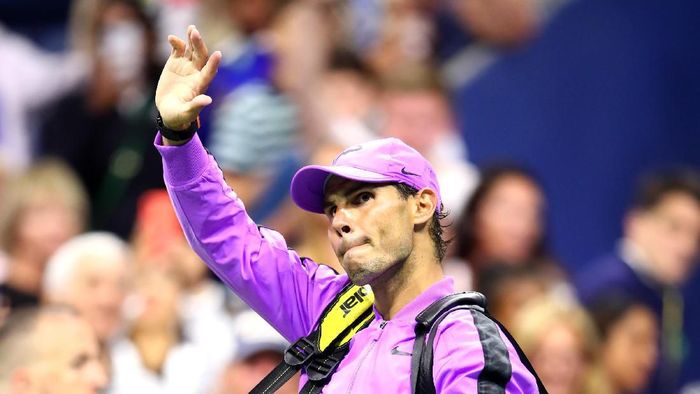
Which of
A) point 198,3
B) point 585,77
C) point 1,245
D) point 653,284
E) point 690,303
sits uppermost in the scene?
point 198,3

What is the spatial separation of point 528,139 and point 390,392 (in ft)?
17.5

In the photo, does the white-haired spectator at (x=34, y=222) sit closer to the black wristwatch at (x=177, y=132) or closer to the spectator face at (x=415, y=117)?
the spectator face at (x=415, y=117)

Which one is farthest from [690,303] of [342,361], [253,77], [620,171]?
[342,361]

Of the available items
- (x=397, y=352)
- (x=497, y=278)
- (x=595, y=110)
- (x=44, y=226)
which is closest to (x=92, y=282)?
(x=44, y=226)

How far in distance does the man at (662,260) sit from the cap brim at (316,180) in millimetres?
3801

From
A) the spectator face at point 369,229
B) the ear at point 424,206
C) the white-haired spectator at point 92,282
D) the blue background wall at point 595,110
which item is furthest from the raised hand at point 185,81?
the blue background wall at point 595,110

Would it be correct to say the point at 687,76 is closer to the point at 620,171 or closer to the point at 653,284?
the point at 620,171

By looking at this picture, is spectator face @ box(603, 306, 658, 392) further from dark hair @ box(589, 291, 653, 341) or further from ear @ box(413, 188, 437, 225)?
ear @ box(413, 188, 437, 225)

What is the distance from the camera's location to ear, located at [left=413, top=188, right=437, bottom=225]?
3.71 metres

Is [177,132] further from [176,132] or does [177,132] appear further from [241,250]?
[241,250]

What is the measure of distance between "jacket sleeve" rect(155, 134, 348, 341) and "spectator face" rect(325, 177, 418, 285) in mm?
281

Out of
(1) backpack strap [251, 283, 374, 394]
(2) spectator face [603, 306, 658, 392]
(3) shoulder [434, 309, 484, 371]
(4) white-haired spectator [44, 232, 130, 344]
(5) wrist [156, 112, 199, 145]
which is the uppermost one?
(5) wrist [156, 112, 199, 145]

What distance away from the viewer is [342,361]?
3723mm

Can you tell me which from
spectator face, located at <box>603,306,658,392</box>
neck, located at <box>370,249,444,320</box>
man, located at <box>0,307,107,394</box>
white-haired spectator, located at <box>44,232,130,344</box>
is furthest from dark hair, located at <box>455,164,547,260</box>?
neck, located at <box>370,249,444,320</box>
